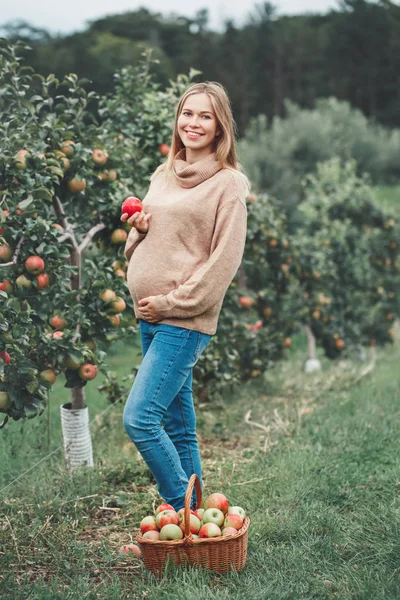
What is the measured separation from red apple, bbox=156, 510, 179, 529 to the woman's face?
4.62 ft

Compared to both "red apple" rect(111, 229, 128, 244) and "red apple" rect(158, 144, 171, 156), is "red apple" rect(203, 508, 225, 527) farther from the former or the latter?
"red apple" rect(158, 144, 171, 156)

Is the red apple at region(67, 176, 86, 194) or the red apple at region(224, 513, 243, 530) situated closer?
the red apple at region(224, 513, 243, 530)

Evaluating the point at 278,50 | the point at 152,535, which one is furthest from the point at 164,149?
the point at 278,50

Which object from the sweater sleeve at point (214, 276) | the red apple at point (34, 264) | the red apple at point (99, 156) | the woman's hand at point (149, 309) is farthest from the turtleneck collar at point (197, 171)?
the red apple at point (99, 156)

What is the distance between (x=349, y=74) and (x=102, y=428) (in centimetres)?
3399

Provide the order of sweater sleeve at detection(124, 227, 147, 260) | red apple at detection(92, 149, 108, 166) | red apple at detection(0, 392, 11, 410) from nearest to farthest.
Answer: sweater sleeve at detection(124, 227, 147, 260)
red apple at detection(0, 392, 11, 410)
red apple at detection(92, 149, 108, 166)

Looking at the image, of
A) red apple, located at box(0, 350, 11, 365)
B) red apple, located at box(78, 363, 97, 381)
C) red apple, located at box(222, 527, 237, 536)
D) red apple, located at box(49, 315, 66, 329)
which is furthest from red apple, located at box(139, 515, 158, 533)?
red apple, located at box(49, 315, 66, 329)

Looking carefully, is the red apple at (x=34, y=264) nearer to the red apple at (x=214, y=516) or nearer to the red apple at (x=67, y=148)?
the red apple at (x=67, y=148)

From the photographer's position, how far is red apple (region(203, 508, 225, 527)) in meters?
2.61

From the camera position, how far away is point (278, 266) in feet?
21.7

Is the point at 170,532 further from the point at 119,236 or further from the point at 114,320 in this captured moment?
the point at 119,236

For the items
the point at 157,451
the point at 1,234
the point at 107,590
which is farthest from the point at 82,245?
the point at 107,590

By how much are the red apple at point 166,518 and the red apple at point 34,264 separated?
1.25 m

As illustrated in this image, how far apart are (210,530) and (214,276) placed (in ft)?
3.02
